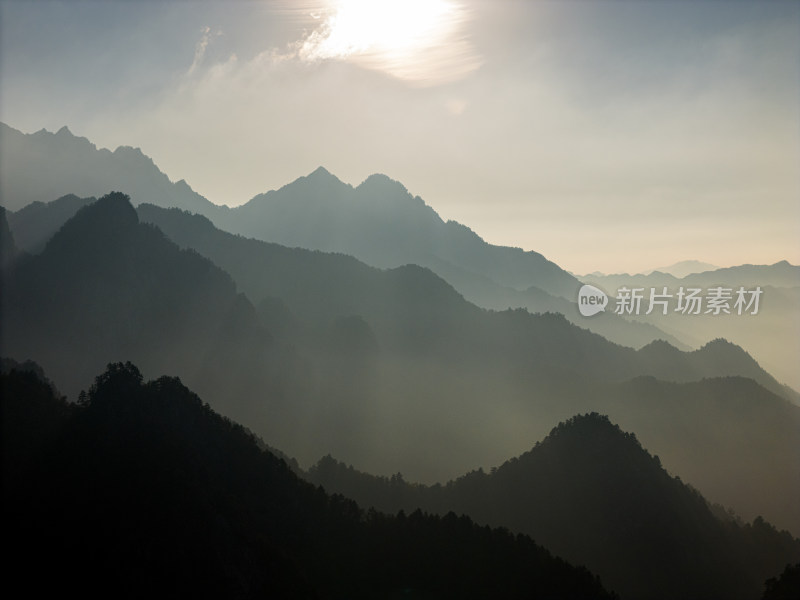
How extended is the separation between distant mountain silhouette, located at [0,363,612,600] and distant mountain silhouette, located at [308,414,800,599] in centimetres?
4346

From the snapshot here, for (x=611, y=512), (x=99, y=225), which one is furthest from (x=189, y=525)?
(x=99, y=225)

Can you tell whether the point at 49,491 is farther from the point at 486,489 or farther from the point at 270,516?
the point at 486,489

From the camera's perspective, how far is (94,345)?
165125 millimetres

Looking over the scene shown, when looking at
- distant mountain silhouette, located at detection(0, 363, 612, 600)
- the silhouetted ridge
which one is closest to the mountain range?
distant mountain silhouette, located at detection(0, 363, 612, 600)

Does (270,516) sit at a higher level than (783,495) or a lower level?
higher

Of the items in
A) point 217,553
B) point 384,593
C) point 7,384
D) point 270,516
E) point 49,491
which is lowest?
point 384,593

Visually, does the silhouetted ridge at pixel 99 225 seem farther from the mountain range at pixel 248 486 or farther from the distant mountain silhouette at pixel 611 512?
the distant mountain silhouette at pixel 611 512

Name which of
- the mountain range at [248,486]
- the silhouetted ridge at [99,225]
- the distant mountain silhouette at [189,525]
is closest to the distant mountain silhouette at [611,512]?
the mountain range at [248,486]

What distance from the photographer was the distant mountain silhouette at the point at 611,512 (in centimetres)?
11212

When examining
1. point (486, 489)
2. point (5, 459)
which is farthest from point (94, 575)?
point (486, 489)

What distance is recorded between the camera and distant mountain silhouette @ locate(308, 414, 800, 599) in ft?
368

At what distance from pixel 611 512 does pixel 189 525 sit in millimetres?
104860

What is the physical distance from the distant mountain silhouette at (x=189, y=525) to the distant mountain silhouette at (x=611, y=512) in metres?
43.5

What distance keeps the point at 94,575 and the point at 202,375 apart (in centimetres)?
14931
